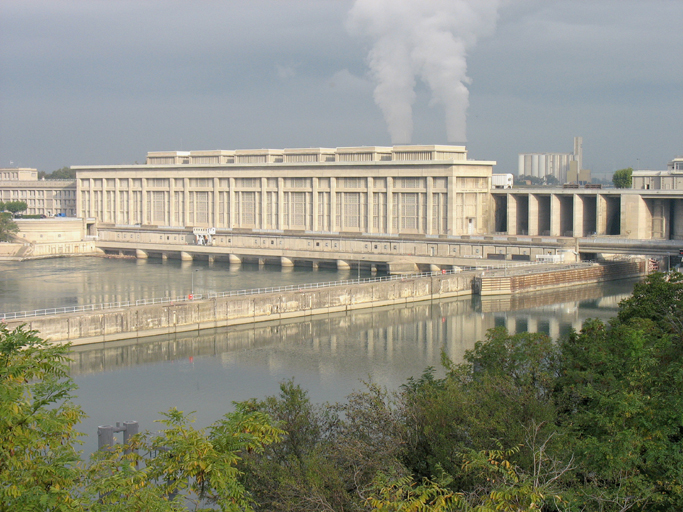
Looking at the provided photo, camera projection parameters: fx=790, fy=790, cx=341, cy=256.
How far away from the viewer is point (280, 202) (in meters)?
82.6

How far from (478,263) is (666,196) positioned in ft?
55.7

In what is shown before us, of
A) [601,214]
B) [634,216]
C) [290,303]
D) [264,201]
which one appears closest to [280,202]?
[264,201]

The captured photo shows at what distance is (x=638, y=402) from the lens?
46.9 ft

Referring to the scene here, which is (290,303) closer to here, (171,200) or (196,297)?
(196,297)

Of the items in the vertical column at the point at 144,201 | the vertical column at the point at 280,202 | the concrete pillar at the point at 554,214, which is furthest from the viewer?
the vertical column at the point at 144,201

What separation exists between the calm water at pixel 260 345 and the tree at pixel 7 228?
19941mm

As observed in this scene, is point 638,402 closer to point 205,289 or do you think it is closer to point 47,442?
point 47,442

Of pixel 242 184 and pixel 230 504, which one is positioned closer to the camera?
pixel 230 504

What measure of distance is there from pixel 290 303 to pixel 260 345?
28.2 feet

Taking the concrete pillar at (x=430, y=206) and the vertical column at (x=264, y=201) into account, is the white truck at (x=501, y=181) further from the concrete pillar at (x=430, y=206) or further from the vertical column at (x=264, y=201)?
the vertical column at (x=264, y=201)

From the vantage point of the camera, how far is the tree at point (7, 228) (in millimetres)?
83938

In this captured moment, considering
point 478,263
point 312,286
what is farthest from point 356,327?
point 478,263

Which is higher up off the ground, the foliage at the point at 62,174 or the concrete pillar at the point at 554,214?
the foliage at the point at 62,174

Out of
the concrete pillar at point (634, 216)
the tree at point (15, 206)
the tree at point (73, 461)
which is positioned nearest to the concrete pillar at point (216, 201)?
the tree at point (15, 206)
